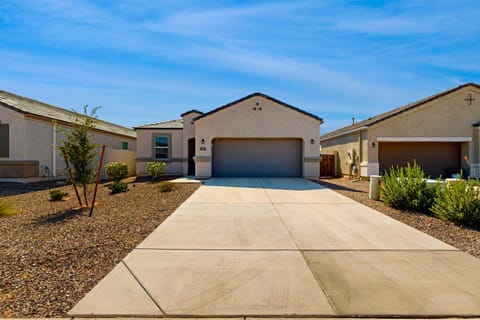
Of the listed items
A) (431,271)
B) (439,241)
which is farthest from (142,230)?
(439,241)

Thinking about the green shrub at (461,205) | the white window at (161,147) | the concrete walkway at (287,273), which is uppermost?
the white window at (161,147)

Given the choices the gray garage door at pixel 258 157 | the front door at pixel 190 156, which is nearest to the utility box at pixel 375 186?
the gray garage door at pixel 258 157

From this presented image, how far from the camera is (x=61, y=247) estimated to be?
527 cm

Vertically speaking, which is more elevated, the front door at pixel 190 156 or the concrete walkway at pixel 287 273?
the front door at pixel 190 156

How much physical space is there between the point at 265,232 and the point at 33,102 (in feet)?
64.9

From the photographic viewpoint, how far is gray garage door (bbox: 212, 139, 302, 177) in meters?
17.2

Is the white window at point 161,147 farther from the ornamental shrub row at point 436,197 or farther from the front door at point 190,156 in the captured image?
the ornamental shrub row at point 436,197

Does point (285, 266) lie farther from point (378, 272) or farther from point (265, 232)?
point (265, 232)

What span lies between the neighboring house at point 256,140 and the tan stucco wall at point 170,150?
2.42 metres

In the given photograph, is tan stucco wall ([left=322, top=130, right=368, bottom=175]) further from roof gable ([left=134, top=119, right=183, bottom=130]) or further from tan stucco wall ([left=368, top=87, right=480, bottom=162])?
roof gable ([left=134, top=119, right=183, bottom=130])

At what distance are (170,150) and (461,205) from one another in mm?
16182

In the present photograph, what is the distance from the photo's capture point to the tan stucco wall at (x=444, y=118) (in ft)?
56.1

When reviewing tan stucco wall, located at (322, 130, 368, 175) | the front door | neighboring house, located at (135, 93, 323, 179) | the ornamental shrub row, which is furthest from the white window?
the ornamental shrub row

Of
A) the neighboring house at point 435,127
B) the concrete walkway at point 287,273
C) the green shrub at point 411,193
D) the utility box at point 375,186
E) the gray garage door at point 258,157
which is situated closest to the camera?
the concrete walkway at point 287,273
